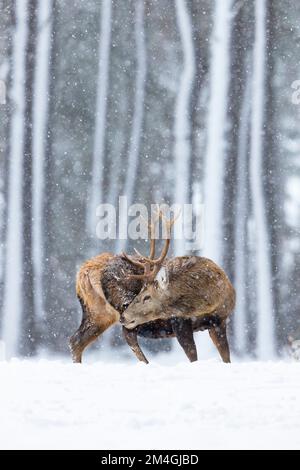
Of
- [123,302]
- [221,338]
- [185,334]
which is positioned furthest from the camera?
[221,338]

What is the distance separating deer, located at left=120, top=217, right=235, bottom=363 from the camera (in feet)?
23.0

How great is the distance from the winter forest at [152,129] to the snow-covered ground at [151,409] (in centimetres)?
375

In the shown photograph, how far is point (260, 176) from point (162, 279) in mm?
2845

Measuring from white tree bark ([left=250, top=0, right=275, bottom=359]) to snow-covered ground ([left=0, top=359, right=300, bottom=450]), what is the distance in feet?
11.9

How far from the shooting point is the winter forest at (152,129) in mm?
9508

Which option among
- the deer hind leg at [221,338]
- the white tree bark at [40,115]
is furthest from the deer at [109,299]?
the white tree bark at [40,115]

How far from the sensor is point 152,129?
9602 mm

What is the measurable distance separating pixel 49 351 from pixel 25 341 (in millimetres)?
269

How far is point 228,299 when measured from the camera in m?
7.23

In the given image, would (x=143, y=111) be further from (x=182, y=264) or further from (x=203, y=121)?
(x=182, y=264)

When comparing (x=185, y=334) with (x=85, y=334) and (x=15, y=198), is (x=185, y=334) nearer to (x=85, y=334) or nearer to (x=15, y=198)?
(x=85, y=334)

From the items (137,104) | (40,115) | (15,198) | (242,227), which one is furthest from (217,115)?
(15,198)

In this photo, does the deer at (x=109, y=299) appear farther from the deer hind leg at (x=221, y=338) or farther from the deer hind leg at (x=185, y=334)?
the deer hind leg at (x=221, y=338)

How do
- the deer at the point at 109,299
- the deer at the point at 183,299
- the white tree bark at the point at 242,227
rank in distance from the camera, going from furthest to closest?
the white tree bark at the point at 242,227, the deer at the point at 109,299, the deer at the point at 183,299
